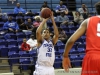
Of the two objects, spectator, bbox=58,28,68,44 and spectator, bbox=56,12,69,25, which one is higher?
spectator, bbox=56,12,69,25

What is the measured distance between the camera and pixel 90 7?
63.6 feet

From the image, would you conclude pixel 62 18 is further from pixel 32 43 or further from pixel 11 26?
pixel 32 43

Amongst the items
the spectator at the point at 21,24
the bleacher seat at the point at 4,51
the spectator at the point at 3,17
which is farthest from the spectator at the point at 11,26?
the bleacher seat at the point at 4,51

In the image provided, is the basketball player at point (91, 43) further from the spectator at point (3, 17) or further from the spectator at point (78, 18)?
the spectator at point (78, 18)

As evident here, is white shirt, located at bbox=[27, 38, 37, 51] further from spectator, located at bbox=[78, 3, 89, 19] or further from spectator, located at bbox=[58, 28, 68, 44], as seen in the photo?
spectator, located at bbox=[78, 3, 89, 19]

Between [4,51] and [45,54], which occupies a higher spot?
[45,54]

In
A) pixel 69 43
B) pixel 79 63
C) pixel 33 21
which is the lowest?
pixel 79 63

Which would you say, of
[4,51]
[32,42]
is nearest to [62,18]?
[32,42]

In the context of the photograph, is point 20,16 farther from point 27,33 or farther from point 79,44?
point 79,44

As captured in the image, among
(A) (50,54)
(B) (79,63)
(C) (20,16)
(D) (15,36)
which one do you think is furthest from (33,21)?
(A) (50,54)

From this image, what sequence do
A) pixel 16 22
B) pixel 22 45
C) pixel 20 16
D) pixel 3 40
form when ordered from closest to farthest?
pixel 22 45 < pixel 3 40 < pixel 16 22 < pixel 20 16

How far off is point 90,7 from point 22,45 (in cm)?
794

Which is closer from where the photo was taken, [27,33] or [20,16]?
[27,33]

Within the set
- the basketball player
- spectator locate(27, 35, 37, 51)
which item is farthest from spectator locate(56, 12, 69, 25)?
the basketball player
